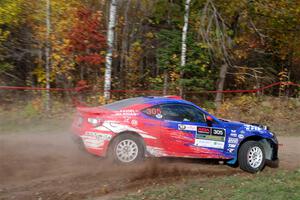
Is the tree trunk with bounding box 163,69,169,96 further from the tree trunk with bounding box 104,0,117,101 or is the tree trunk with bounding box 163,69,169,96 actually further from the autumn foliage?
the autumn foliage

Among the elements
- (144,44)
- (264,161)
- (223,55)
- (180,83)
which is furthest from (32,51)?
(264,161)

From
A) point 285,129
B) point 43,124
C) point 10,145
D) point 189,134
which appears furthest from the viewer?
point 285,129

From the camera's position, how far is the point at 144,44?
20266 mm

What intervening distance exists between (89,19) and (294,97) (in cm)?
963

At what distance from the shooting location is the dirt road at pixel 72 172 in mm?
7809

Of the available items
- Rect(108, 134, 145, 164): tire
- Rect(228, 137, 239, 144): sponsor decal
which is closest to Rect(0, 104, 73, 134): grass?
Rect(108, 134, 145, 164): tire

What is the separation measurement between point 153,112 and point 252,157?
2.47 metres

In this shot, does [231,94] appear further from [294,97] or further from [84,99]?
[84,99]

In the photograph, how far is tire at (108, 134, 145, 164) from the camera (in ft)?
31.3

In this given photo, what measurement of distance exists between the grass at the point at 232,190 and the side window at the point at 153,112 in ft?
5.89

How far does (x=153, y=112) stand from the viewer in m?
9.94

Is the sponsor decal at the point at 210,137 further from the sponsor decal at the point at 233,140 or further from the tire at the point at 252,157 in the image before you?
the tire at the point at 252,157

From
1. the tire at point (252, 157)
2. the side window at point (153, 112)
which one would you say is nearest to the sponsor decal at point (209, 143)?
the tire at point (252, 157)

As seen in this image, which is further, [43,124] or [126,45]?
[126,45]
